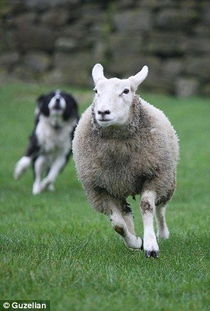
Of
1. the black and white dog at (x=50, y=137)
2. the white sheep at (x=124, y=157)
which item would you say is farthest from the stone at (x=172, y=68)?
the white sheep at (x=124, y=157)

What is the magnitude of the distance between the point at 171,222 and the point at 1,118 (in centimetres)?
1596

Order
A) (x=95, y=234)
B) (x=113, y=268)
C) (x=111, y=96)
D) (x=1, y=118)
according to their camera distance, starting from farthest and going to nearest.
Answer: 1. (x=1, y=118)
2. (x=95, y=234)
3. (x=111, y=96)
4. (x=113, y=268)

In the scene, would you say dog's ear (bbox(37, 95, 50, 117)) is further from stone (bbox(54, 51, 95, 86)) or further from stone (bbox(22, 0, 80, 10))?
stone (bbox(22, 0, 80, 10))

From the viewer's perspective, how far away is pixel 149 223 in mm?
6633

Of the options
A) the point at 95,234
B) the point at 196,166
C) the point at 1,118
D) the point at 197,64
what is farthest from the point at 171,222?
the point at 197,64

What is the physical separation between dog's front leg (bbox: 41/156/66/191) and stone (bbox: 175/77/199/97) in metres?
15.5

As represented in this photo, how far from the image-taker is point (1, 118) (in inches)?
974

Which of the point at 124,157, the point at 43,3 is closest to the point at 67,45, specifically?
the point at 43,3

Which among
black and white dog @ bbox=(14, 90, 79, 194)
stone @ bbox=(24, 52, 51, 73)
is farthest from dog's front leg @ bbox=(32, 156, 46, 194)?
stone @ bbox=(24, 52, 51, 73)

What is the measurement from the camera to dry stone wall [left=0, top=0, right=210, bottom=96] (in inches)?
1115

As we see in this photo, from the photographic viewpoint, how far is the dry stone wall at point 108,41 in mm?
28312

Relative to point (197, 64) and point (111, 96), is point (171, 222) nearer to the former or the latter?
point (111, 96)

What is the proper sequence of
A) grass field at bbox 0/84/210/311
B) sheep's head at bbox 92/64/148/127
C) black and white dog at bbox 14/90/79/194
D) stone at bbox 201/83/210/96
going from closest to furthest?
grass field at bbox 0/84/210/311, sheep's head at bbox 92/64/148/127, black and white dog at bbox 14/90/79/194, stone at bbox 201/83/210/96

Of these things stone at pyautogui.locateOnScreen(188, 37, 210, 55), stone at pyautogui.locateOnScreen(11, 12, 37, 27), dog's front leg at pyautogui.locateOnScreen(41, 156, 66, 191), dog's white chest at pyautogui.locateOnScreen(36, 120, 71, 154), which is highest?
dog's white chest at pyautogui.locateOnScreen(36, 120, 71, 154)
